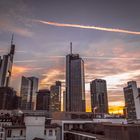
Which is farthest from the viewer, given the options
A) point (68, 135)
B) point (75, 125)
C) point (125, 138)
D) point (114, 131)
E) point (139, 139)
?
point (75, 125)

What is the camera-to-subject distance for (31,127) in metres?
56.8

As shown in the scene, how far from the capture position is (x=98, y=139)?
34.3 m

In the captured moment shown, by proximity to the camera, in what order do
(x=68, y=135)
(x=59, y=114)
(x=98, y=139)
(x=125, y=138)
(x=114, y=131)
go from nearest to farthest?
(x=125, y=138), (x=114, y=131), (x=98, y=139), (x=68, y=135), (x=59, y=114)

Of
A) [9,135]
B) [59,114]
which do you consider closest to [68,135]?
[9,135]

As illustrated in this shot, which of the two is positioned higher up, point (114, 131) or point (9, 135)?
point (114, 131)

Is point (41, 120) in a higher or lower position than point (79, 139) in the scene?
higher

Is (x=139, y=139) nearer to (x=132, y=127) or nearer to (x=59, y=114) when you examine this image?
(x=132, y=127)

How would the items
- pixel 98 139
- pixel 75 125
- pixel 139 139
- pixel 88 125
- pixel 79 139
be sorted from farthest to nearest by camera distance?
pixel 75 125 → pixel 88 125 → pixel 79 139 → pixel 98 139 → pixel 139 139

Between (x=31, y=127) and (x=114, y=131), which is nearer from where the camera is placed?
(x=114, y=131)

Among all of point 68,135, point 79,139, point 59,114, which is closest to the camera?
point 79,139

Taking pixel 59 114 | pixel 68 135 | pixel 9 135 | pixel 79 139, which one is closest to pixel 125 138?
pixel 79 139

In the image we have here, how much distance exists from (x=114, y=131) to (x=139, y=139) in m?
5.56

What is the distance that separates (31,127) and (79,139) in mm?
18821

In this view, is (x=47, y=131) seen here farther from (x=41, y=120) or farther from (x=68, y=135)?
(x=68, y=135)
